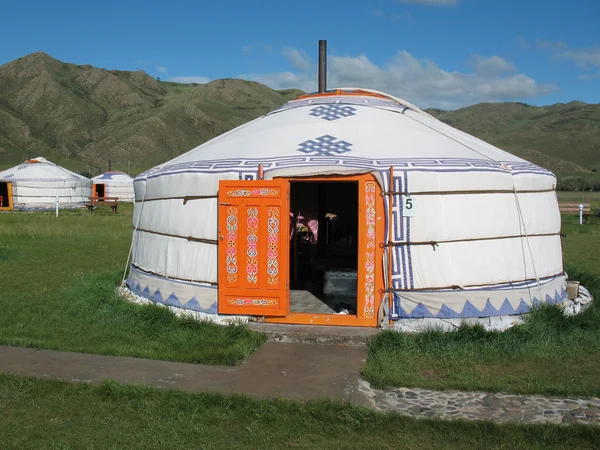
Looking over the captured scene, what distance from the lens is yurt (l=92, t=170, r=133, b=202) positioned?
1257 inches

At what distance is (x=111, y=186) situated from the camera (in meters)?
32.0

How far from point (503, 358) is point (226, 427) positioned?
2497 mm

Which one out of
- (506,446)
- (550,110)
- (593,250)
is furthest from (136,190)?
(550,110)

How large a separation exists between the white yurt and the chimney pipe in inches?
54.3

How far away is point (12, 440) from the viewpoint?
352cm

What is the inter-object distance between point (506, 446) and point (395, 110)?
15.0ft

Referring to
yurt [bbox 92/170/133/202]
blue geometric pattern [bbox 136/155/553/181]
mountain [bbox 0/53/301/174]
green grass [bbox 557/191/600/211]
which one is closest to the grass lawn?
blue geometric pattern [bbox 136/155/553/181]

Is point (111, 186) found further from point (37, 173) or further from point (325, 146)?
point (325, 146)

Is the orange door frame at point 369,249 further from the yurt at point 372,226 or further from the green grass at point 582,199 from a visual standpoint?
the green grass at point 582,199

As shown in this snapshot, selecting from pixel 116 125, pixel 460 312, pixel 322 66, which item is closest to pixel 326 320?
pixel 460 312

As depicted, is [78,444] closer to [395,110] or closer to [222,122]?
[395,110]

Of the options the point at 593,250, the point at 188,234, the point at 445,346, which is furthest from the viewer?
the point at 593,250

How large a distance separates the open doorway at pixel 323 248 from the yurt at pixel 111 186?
22802 mm

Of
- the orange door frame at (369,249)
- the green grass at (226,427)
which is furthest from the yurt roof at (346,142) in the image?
the green grass at (226,427)
